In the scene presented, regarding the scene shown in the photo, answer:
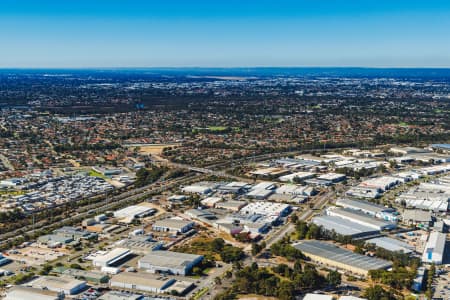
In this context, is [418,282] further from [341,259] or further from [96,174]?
[96,174]

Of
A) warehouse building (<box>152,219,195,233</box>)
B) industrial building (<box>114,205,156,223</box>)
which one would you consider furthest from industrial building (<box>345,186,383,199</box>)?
industrial building (<box>114,205,156,223</box>)

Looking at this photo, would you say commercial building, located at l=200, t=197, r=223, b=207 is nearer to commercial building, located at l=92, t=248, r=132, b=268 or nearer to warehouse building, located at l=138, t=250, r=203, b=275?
commercial building, located at l=92, t=248, r=132, b=268

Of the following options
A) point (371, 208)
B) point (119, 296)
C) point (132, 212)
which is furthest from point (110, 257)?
point (371, 208)

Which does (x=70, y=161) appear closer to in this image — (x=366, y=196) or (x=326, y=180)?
(x=326, y=180)

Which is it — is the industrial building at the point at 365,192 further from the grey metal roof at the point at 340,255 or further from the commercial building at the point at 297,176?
the grey metal roof at the point at 340,255

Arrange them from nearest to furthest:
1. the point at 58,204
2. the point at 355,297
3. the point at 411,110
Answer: the point at 355,297 → the point at 58,204 → the point at 411,110

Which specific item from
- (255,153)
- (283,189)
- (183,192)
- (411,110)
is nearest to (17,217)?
(183,192)
